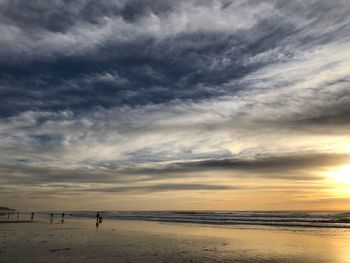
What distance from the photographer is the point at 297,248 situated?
97.6 feet

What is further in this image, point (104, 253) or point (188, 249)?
point (188, 249)

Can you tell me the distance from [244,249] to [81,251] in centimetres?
1342

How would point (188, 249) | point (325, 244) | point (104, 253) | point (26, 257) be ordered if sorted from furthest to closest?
point (325, 244) → point (188, 249) → point (104, 253) → point (26, 257)

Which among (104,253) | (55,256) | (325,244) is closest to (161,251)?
(104,253)

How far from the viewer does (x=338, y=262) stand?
22953 mm

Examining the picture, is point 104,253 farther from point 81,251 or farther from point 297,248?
point 297,248

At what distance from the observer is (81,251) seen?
86.5ft

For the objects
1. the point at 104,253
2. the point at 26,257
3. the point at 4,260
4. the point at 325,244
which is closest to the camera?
the point at 4,260

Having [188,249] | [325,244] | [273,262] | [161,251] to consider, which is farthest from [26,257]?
[325,244]

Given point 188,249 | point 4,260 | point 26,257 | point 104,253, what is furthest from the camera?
point 188,249

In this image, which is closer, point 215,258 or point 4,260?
point 4,260

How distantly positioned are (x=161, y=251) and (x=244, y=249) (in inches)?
285

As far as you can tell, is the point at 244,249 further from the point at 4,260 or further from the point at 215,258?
the point at 4,260

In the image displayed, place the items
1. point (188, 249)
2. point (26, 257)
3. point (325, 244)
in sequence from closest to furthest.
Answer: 1. point (26, 257)
2. point (188, 249)
3. point (325, 244)
